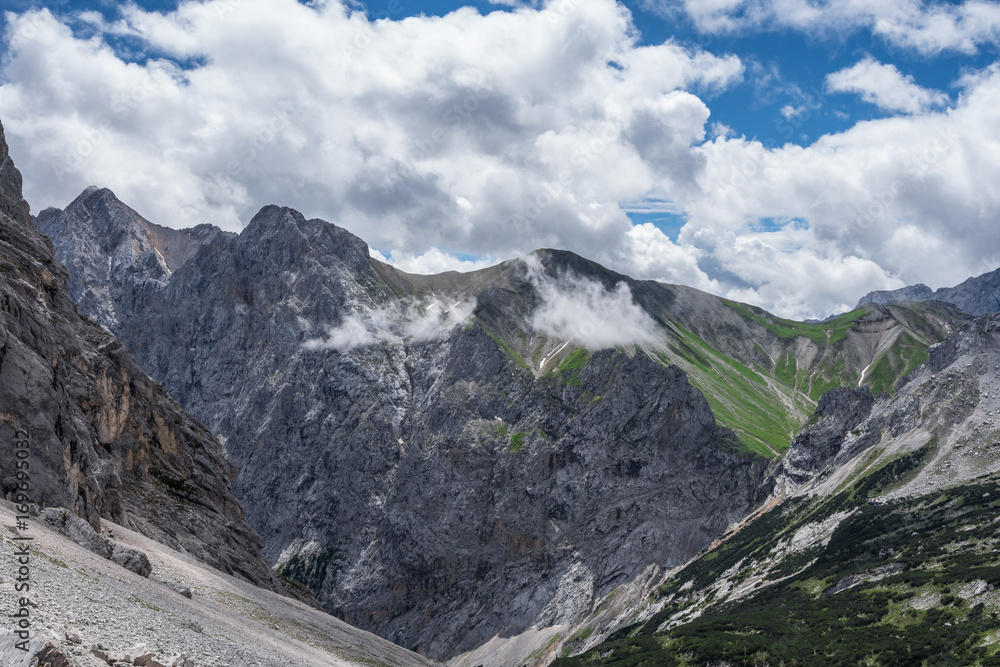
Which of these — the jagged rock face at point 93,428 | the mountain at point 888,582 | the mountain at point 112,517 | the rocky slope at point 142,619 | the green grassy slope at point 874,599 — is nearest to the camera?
the rocky slope at point 142,619

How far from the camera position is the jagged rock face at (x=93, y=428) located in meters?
61.1

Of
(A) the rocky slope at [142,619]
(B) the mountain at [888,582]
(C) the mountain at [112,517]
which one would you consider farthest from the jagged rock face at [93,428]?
(B) the mountain at [888,582]

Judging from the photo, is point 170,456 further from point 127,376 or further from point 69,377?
point 69,377

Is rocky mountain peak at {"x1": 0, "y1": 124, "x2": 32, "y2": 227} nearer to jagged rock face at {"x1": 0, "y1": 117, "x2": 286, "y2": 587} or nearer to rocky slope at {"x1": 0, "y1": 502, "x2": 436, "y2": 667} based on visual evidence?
jagged rock face at {"x1": 0, "y1": 117, "x2": 286, "y2": 587}

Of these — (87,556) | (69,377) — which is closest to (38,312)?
(69,377)

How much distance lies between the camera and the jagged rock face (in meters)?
61.1

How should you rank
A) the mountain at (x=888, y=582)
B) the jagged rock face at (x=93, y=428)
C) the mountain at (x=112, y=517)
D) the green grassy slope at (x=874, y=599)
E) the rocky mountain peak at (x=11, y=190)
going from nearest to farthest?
the mountain at (x=112, y=517)
the jagged rock face at (x=93, y=428)
the green grassy slope at (x=874, y=599)
the mountain at (x=888, y=582)
the rocky mountain peak at (x=11, y=190)

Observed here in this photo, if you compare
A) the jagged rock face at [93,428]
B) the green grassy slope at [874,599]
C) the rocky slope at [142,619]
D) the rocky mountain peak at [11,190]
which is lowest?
the green grassy slope at [874,599]

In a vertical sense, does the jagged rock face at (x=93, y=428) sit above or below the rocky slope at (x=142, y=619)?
above

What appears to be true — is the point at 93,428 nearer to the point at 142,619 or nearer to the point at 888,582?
the point at 142,619

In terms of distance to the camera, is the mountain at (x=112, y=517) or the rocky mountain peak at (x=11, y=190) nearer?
the mountain at (x=112, y=517)

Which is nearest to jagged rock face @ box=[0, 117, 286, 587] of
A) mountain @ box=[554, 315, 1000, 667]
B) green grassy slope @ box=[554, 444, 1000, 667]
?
green grassy slope @ box=[554, 444, 1000, 667]

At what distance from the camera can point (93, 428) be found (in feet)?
293

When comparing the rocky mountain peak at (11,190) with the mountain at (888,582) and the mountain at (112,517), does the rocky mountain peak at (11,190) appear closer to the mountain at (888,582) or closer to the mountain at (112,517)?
the mountain at (112,517)
